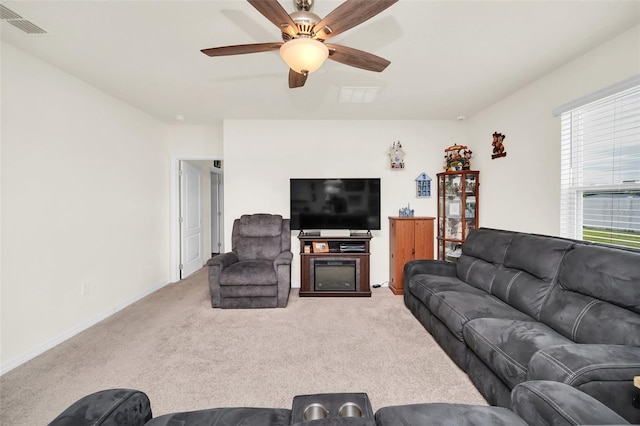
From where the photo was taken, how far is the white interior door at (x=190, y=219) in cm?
457

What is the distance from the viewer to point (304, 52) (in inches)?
58.4

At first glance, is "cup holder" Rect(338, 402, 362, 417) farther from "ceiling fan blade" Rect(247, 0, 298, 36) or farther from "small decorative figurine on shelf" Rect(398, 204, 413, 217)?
"small decorative figurine on shelf" Rect(398, 204, 413, 217)

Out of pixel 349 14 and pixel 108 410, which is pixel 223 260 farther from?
pixel 349 14

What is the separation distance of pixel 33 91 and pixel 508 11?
3807 mm

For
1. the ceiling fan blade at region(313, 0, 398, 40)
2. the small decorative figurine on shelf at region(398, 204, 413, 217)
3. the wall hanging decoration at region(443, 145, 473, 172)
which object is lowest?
the small decorative figurine on shelf at region(398, 204, 413, 217)

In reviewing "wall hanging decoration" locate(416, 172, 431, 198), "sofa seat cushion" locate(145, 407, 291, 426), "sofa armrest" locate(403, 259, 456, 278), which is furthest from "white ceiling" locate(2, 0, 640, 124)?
"sofa seat cushion" locate(145, 407, 291, 426)

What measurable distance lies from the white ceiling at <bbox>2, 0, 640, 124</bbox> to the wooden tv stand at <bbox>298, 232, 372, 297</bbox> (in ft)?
6.29

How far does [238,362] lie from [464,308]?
1833mm

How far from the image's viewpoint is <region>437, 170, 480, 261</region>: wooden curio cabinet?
Result: 379 centimetres

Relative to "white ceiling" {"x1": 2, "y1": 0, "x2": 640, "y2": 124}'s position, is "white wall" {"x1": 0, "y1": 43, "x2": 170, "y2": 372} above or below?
below

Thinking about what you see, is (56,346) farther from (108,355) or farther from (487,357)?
(487,357)

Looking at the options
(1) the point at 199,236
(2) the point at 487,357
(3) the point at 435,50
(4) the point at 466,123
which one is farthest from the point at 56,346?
(4) the point at 466,123

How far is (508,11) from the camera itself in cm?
184

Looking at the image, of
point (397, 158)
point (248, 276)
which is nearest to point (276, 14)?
point (248, 276)
